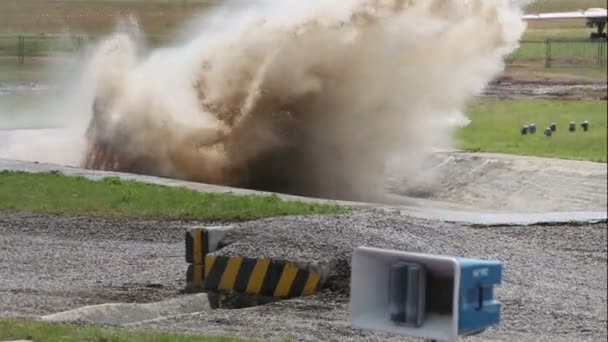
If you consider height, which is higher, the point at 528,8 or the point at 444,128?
the point at 528,8

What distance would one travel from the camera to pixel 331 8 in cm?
2402

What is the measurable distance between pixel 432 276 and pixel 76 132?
65.3ft

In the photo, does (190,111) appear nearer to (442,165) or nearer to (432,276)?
(442,165)

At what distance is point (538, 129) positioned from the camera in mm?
36875

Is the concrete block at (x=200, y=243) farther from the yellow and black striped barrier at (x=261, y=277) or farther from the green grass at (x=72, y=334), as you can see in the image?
the green grass at (x=72, y=334)

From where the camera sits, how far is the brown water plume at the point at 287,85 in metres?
24.0

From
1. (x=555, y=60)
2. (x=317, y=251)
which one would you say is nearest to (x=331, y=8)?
(x=317, y=251)

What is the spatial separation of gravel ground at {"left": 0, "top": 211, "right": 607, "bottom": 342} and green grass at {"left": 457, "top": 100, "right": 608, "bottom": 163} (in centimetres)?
1465

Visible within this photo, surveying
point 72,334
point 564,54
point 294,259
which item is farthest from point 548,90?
point 72,334

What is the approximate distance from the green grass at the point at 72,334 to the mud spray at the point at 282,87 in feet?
46.9

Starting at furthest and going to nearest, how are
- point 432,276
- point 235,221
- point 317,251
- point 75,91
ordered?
point 75,91 → point 235,221 → point 317,251 → point 432,276

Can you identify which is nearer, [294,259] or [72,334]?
[72,334]

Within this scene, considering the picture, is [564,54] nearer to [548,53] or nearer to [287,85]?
[548,53]

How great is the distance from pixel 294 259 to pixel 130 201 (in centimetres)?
624
